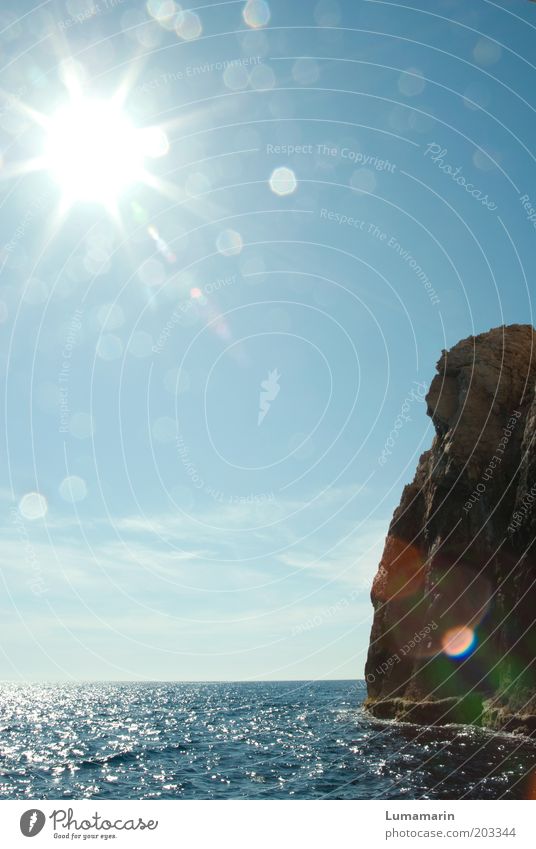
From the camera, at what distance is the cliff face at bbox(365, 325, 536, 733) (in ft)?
104

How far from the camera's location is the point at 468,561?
126 feet

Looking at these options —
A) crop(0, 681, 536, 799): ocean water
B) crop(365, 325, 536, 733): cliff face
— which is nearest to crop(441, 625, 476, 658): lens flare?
crop(365, 325, 536, 733): cliff face

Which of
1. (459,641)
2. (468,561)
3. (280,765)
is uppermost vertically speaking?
(468,561)

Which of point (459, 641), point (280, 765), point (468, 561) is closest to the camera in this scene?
point (280, 765)

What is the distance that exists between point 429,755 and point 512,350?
91.8 ft

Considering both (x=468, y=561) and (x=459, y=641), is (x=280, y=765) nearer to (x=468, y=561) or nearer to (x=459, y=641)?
(x=459, y=641)

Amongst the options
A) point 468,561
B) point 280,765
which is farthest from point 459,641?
point 280,765

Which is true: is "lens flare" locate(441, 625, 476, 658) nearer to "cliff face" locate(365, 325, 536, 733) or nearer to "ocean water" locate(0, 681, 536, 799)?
"cliff face" locate(365, 325, 536, 733)
